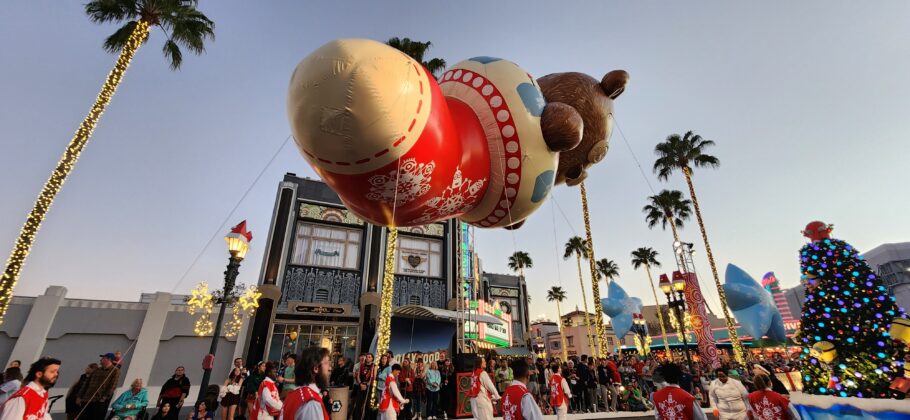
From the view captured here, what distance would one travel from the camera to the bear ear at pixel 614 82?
3.26 metres

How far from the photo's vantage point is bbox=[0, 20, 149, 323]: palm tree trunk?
9273mm

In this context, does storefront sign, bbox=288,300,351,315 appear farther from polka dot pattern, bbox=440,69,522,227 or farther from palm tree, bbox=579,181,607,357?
polka dot pattern, bbox=440,69,522,227

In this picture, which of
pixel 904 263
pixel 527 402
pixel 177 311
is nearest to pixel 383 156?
pixel 527 402

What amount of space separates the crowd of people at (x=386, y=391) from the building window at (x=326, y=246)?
36.8 feet

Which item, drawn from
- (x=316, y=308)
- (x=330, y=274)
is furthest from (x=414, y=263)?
(x=316, y=308)

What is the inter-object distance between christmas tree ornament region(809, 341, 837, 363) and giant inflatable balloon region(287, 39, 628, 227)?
8136 mm

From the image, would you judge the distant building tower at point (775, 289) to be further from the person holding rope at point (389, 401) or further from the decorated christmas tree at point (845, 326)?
the person holding rope at point (389, 401)

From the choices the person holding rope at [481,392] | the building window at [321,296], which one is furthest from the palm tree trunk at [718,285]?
the building window at [321,296]

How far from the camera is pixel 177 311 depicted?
16.7 m

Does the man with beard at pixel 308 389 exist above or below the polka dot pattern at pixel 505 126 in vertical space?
below

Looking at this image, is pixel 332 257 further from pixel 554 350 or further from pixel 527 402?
pixel 554 350

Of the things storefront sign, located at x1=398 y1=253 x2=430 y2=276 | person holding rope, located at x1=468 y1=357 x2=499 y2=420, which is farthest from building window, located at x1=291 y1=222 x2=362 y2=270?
person holding rope, located at x1=468 y1=357 x2=499 y2=420

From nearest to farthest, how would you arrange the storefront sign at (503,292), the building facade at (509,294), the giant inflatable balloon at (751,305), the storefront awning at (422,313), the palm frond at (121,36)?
the palm frond at (121,36) → the storefront awning at (422,313) → the giant inflatable balloon at (751,305) → the building facade at (509,294) → the storefront sign at (503,292)

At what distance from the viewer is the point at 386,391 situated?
21.3ft
